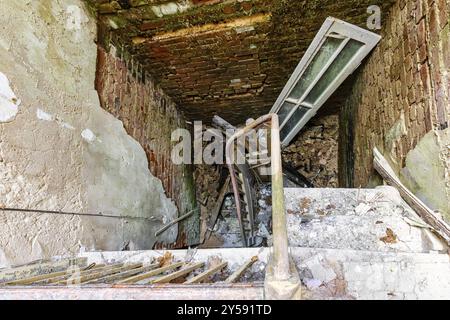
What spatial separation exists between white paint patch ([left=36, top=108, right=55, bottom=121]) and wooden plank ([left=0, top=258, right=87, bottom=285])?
803 mm

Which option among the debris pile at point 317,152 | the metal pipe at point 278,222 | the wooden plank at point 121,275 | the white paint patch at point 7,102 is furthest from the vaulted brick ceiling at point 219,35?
the wooden plank at point 121,275

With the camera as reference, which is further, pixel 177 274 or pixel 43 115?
pixel 43 115

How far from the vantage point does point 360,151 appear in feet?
11.0

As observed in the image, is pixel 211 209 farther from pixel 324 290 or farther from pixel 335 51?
pixel 324 290

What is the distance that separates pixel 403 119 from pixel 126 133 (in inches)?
87.4

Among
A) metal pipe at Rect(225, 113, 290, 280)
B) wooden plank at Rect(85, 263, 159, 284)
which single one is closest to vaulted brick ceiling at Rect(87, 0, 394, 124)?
metal pipe at Rect(225, 113, 290, 280)

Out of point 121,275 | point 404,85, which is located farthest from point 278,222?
point 404,85

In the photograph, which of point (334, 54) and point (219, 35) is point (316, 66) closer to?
point (334, 54)

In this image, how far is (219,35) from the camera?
8.79 feet

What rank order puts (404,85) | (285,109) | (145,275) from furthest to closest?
1. (285,109)
2. (404,85)
3. (145,275)

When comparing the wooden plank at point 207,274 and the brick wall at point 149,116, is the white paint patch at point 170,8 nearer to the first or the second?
the brick wall at point 149,116

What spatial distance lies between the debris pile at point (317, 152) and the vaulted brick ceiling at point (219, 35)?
1553mm

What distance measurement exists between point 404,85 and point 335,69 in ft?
3.40

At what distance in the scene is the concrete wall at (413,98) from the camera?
1.61m
